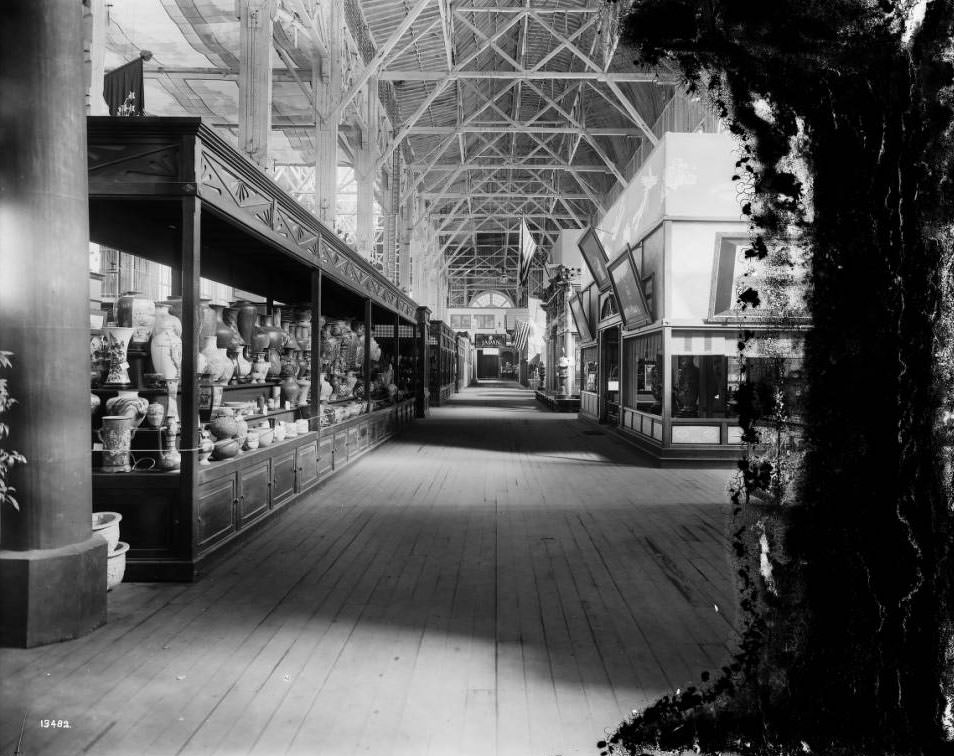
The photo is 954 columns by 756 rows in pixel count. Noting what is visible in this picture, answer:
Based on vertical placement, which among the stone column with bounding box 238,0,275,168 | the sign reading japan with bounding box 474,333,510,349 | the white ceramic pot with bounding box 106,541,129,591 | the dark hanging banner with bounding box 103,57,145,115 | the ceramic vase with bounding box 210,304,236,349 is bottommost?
the white ceramic pot with bounding box 106,541,129,591

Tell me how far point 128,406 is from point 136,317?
53 centimetres

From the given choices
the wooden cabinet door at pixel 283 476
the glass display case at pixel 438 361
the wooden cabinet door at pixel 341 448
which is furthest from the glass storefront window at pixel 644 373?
the glass display case at pixel 438 361

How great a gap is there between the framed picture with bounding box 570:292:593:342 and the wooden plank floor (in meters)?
9.04

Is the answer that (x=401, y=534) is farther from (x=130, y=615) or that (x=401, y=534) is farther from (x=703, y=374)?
(x=703, y=374)

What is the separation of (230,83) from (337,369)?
9.15 meters

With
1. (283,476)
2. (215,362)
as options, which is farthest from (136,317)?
(283,476)

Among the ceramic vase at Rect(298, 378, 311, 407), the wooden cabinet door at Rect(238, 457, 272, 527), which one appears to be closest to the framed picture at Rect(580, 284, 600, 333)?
the ceramic vase at Rect(298, 378, 311, 407)

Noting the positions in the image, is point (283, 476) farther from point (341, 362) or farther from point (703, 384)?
point (703, 384)

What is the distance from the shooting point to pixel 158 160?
333 cm

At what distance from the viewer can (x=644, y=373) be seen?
29.0 ft

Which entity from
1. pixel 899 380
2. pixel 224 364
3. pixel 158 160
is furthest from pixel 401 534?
pixel 899 380

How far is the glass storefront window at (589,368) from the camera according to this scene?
44.0 ft

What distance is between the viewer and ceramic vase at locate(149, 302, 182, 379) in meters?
3.66

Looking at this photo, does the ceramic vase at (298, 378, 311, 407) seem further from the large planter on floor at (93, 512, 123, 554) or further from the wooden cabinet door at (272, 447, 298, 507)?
the large planter on floor at (93, 512, 123, 554)
